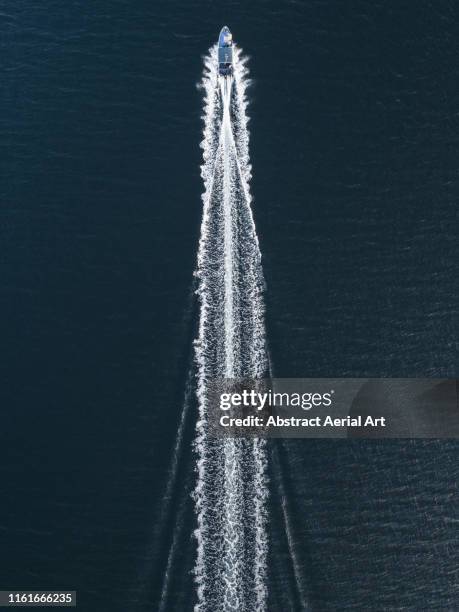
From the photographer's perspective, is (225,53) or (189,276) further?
(225,53)

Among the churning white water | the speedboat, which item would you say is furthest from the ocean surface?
the speedboat

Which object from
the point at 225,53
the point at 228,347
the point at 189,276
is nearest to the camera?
the point at 228,347

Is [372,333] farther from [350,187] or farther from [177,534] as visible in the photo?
[177,534]

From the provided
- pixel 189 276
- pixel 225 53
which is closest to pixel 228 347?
pixel 189 276

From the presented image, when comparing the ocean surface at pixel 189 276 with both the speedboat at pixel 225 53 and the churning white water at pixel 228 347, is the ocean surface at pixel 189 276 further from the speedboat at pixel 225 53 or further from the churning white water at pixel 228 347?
the speedboat at pixel 225 53

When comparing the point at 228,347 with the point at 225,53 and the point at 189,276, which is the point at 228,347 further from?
the point at 225,53

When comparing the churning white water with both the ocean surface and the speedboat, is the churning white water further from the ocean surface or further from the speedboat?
the ocean surface
